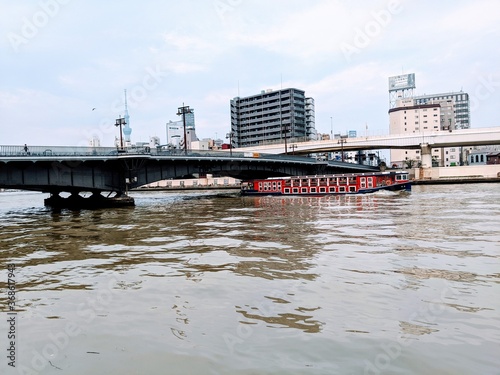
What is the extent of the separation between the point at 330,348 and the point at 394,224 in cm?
1837

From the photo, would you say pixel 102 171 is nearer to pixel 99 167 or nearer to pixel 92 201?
pixel 99 167

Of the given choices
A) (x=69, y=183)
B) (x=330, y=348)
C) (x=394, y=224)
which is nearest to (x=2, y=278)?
(x=330, y=348)

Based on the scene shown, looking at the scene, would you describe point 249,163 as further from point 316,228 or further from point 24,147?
point 316,228

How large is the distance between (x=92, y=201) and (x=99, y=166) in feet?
23.7

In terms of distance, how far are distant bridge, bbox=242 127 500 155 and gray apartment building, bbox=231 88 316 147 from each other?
57.4m

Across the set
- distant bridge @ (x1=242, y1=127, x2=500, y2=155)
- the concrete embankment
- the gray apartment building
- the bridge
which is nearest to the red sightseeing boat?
the bridge

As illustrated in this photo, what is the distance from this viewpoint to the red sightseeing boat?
61.9m

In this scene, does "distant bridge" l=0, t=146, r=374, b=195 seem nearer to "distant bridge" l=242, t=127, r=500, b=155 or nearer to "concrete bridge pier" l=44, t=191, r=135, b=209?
"concrete bridge pier" l=44, t=191, r=135, b=209

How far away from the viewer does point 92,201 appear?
2167 inches

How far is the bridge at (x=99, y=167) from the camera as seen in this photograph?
41.1 m

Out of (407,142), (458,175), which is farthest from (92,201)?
(458,175)

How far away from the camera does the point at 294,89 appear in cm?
18312

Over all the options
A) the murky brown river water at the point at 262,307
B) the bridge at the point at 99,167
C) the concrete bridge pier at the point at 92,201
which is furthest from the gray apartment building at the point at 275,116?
the murky brown river water at the point at 262,307

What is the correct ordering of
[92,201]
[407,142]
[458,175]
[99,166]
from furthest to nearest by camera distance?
[407,142] < [458,175] < [92,201] < [99,166]
